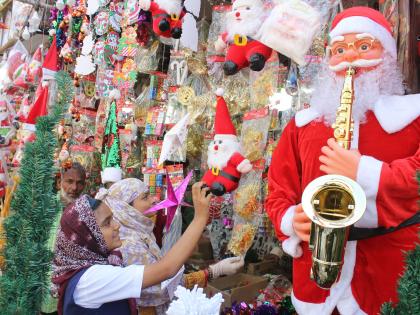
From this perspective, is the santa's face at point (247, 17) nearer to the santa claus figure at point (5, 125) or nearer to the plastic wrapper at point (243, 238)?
the plastic wrapper at point (243, 238)

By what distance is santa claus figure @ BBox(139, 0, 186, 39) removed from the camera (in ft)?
6.80

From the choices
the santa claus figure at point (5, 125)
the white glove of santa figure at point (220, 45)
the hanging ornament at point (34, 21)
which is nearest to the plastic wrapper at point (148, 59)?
the white glove of santa figure at point (220, 45)

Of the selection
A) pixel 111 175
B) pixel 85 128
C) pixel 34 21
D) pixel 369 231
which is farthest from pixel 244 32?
pixel 34 21

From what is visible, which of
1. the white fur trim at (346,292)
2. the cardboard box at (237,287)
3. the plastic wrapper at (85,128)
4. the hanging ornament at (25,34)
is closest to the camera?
the white fur trim at (346,292)

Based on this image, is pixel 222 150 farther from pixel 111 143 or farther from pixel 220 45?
pixel 111 143

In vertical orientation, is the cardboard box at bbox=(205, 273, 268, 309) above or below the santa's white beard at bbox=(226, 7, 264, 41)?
below

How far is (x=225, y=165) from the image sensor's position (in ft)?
5.70

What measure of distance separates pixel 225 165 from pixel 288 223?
589 mm

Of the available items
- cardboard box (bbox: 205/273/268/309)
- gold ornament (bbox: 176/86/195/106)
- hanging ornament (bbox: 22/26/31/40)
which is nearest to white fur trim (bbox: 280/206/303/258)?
cardboard box (bbox: 205/273/268/309)

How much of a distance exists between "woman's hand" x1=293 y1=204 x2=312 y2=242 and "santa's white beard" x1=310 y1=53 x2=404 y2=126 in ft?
0.97

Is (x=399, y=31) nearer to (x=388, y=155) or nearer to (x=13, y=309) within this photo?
(x=388, y=155)

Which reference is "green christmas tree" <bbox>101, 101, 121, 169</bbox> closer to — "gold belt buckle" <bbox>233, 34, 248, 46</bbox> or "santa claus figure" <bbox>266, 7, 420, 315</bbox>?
"gold belt buckle" <bbox>233, 34, 248, 46</bbox>

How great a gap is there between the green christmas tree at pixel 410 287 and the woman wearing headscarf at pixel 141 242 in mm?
1196

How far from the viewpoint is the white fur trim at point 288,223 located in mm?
1193
